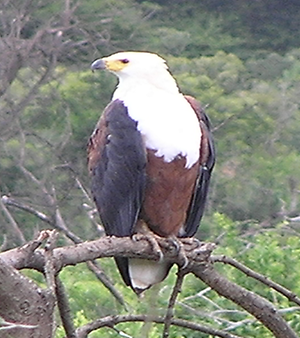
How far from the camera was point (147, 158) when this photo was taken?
10.9 ft

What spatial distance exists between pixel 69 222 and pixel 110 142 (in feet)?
23.0

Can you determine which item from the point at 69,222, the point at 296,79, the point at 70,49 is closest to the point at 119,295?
the point at 69,222

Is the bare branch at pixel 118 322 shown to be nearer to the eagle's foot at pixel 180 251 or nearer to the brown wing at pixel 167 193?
the eagle's foot at pixel 180 251

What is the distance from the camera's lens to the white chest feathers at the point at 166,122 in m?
3.24

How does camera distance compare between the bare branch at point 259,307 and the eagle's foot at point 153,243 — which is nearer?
the bare branch at point 259,307

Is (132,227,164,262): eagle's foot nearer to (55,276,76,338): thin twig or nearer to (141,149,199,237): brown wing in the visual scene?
(141,149,199,237): brown wing

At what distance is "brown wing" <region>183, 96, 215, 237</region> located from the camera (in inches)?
136

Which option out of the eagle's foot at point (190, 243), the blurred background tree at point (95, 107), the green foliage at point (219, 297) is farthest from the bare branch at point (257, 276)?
the blurred background tree at point (95, 107)

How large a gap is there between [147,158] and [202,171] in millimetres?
235

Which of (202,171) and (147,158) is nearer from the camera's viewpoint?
(147,158)

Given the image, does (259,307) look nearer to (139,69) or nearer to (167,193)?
(167,193)

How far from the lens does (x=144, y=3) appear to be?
1659cm

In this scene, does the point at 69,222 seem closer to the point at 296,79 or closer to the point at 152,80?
the point at 296,79

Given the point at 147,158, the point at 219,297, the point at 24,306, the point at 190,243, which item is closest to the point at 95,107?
the point at 219,297
